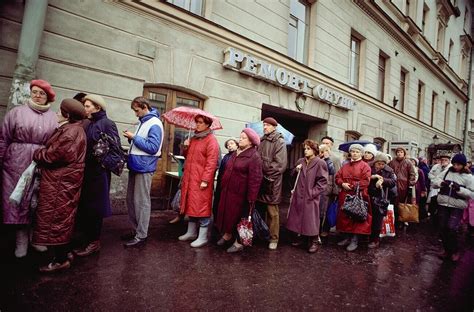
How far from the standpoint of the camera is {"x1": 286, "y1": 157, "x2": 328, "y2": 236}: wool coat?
3.93m

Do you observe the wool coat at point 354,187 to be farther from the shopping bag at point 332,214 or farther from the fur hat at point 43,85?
the fur hat at point 43,85

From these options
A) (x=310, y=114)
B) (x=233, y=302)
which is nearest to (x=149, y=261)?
(x=233, y=302)

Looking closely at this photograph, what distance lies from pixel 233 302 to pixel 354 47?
1103 cm

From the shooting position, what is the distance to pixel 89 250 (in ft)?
10.4

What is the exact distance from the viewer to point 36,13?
401 cm

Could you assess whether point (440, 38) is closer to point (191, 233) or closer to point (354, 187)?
point (354, 187)

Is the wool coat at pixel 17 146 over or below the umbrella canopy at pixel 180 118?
below

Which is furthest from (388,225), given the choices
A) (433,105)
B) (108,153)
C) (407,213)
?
(433,105)

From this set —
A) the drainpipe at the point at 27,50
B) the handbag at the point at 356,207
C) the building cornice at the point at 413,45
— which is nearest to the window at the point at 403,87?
the building cornice at the point at 413,45

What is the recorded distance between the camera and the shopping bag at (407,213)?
5573mm

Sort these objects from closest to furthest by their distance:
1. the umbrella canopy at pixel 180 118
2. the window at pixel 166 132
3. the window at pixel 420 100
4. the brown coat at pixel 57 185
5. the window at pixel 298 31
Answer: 1. the brown coat at pixel 57 185
2. the umbrella canopy at pixel 180 118
3. the window at pixel 166 132
4. the window at pixel 298 31
5. the window at pixel 420 100

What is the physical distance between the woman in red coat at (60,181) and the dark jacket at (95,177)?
311 millimetres

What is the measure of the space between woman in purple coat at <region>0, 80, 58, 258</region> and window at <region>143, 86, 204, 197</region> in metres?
2.87

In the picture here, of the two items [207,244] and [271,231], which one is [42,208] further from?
[271,231]
